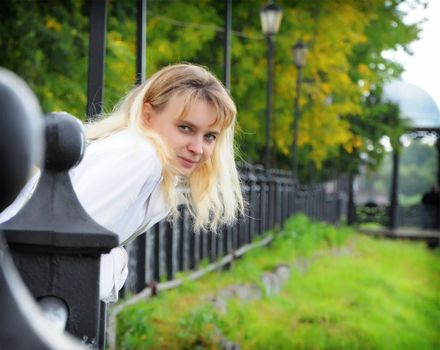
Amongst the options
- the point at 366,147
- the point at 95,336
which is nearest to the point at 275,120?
the point at 366,147

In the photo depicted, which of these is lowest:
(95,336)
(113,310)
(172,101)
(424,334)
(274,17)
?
(424,334)

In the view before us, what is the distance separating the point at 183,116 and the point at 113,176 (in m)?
0.66

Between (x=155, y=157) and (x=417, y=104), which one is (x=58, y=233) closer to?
(x=155, y=157)

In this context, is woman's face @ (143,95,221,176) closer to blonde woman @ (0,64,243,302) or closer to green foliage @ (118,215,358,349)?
blonde woman @ (0,64,243,302)

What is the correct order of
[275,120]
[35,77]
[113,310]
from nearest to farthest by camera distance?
[113,310] < [35,77] < [275,120]

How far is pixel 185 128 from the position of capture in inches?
99.3

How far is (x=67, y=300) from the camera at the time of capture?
1072 millimetres

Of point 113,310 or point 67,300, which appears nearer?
point 67,300

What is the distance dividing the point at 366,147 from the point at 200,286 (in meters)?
14.6

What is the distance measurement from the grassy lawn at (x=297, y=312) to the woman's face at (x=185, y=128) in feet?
6.47

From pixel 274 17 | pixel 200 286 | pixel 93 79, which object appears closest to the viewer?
pixel 93 79

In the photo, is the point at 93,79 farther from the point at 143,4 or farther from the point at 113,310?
the point at 113,310

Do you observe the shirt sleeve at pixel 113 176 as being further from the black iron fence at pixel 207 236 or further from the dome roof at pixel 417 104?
the dome roof at pixel 417 104

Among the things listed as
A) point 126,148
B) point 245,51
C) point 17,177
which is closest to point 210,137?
point 126,148
